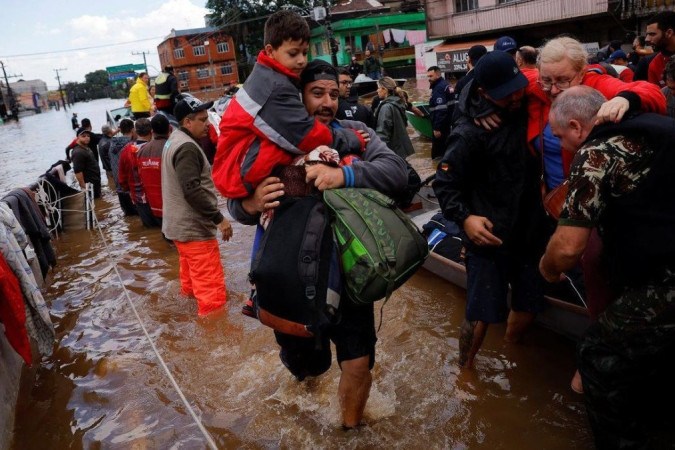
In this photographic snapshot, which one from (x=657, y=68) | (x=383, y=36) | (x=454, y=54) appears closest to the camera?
(x=657, y=68)

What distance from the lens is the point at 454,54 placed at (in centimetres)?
2419

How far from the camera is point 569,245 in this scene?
2.13m

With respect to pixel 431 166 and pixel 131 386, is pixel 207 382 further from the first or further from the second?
pixel 431 166

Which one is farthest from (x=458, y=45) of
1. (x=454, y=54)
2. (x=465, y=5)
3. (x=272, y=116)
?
(x=272, y=116)

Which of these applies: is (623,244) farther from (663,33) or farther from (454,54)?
(454,54)

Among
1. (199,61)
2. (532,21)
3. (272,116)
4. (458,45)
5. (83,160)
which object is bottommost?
(83,160)

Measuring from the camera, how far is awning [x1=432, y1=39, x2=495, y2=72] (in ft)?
77.2

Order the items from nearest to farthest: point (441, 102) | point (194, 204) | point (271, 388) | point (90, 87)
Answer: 1. point (271, 388)
2. point (194, 204)
3. point (441, 102)
4. point (90, 87)

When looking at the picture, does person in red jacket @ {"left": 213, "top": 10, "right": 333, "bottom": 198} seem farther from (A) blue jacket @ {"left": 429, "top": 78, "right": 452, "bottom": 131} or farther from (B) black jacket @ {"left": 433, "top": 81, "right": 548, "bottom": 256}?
(A) blue jacket @ {"left": 429, "top": 78, "right": 452, "bottom": 131}

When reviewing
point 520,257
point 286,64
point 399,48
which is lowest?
point 520,257

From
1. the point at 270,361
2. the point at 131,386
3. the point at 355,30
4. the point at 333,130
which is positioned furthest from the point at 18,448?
the point at 355,30

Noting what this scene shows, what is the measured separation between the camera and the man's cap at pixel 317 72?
2535mm

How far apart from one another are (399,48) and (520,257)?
39.2 meters

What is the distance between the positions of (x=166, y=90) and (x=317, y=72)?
7.73 m
